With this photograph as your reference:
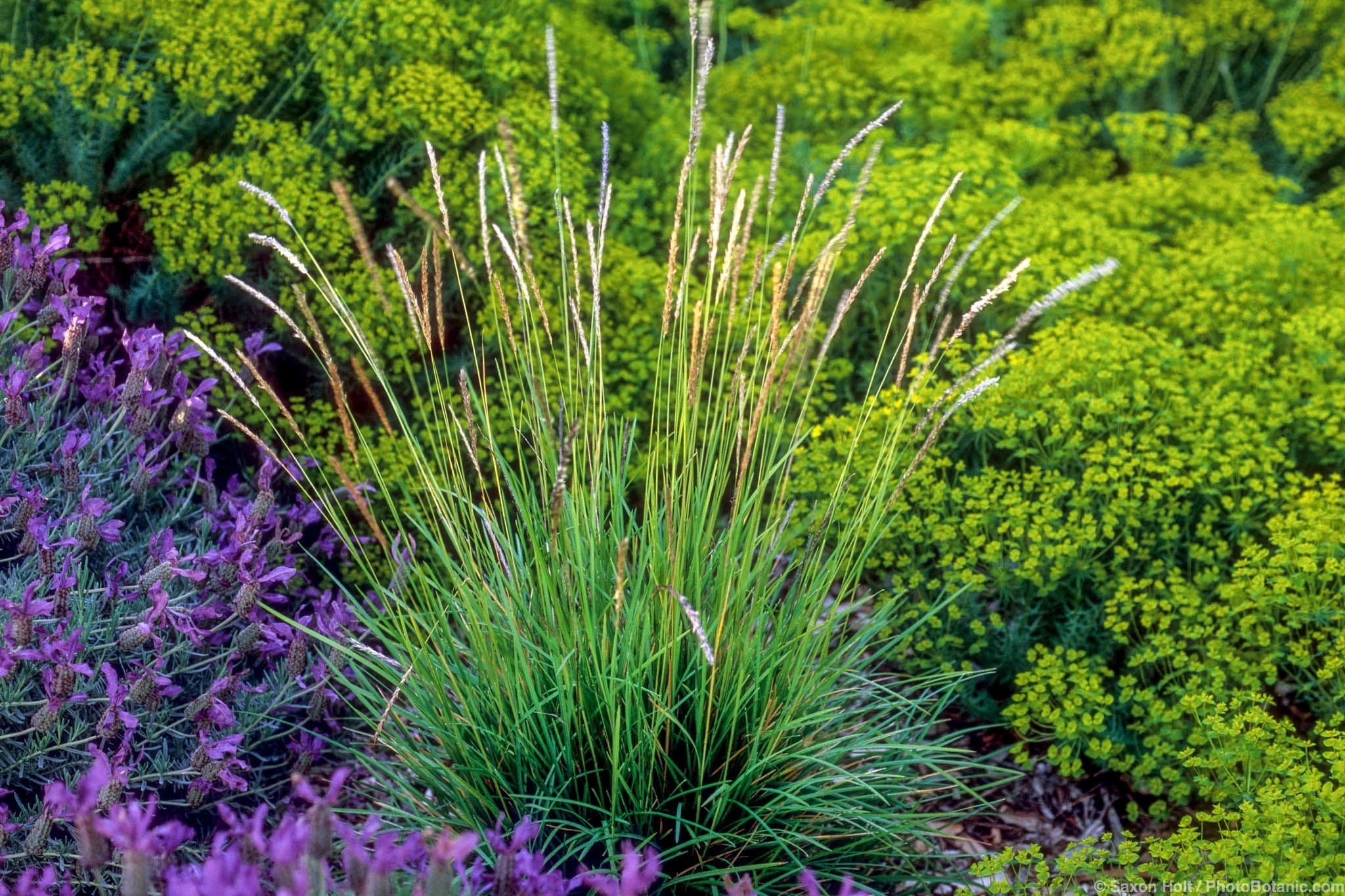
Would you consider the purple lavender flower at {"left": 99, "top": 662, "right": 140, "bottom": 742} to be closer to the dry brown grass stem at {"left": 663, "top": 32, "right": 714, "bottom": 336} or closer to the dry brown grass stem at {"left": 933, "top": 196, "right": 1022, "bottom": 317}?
the dry brown grass stem at {"left": 663, "top": 32, "right": 714, "bottom": 336}

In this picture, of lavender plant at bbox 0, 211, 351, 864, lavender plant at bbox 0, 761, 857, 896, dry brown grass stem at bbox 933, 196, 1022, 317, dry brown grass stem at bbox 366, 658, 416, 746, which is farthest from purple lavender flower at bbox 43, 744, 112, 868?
dry brown grass stem at bbox 933, 196, 1022, 317

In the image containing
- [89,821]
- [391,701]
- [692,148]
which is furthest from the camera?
[391,701]

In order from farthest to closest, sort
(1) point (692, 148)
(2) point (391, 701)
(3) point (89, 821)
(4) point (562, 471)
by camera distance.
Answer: (2) point (391, 701), (1) point (692, 148), (4) point (562, 471), (3) point (89, 821)

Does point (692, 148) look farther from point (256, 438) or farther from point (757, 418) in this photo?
point (256, 438)

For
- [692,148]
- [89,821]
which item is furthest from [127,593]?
[692,148]

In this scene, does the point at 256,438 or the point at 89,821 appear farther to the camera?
the point at 256,438

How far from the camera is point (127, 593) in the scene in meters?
2.72

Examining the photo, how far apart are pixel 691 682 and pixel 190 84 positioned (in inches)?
102

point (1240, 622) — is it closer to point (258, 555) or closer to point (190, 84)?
point (258, 555)

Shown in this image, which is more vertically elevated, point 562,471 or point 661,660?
point 562,471

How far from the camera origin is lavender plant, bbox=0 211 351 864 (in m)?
2.45

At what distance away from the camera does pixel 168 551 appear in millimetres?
2625

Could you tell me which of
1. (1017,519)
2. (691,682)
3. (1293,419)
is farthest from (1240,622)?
(691,682)

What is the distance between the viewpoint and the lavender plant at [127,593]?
245cm
